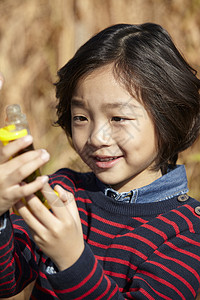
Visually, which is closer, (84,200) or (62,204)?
(62,204)

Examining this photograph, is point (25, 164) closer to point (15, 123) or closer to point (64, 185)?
point (15, 123)

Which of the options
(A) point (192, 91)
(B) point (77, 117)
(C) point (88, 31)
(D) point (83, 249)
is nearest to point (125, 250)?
(D) point (83, 249)

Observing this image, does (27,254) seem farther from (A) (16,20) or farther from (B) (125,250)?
(A) (16,20)

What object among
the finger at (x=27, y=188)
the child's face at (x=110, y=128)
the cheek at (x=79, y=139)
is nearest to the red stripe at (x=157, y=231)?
the child's face at (x=110, y=128)

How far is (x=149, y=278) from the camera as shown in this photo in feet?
2.82

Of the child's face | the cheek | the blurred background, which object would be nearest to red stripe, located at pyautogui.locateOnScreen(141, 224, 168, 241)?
the child's face

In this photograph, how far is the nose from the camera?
919 mm

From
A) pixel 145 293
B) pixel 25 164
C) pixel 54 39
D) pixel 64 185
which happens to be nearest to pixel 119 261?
pixel 145 293

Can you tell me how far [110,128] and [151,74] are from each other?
0.55ft

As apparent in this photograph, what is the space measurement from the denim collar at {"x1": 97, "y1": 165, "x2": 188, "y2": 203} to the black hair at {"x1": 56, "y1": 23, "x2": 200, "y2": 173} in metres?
0.06

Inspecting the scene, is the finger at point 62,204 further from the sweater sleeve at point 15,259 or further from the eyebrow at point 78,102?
the eyebrow at point 78,102

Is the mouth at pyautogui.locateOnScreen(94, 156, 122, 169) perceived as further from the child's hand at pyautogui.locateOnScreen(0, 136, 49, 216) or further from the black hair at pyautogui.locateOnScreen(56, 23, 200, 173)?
the child's hand at pyautogui.locateOnScreen(0, 136, 49, 216)

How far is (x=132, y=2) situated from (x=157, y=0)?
0.10m

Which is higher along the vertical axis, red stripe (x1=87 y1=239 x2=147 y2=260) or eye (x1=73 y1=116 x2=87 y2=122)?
eye (x1=73 y1=116 x2=87 y2=122)
